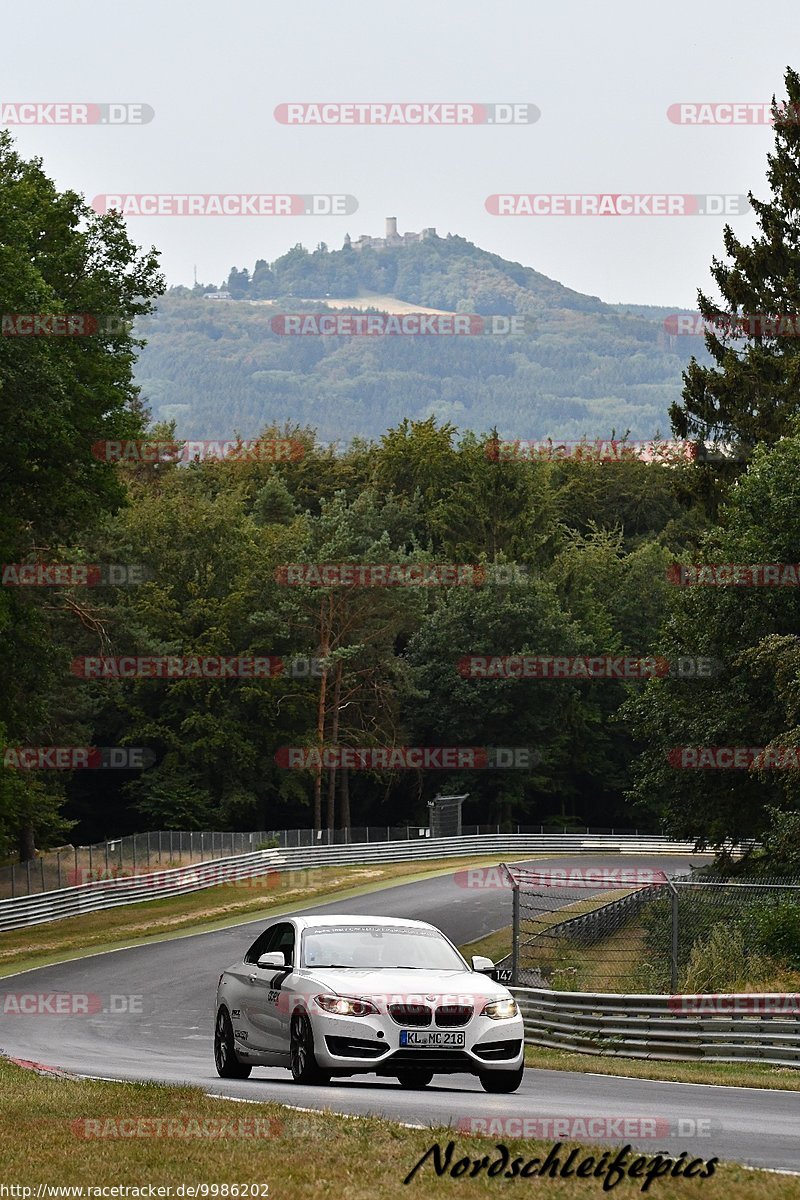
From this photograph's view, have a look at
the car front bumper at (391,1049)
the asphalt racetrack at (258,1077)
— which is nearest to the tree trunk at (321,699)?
the asphalt racetrack at (258,1077)

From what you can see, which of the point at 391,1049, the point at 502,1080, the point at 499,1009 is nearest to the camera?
the point at 391,1049

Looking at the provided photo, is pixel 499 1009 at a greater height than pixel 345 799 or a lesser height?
greater

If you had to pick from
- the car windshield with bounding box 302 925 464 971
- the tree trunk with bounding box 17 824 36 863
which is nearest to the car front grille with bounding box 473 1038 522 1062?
the car windshield with bounding box 302 925 464 971

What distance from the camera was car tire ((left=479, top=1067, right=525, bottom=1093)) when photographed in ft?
46.0

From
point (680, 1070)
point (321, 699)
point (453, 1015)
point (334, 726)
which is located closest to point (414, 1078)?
point (453, 1015)

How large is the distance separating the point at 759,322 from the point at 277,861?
27038 mm

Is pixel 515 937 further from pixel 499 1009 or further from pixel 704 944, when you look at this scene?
pixel 499 1009

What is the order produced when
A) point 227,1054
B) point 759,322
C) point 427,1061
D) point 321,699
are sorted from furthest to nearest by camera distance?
point 321,699, point 759,322, point 227,1054, point 427,1061

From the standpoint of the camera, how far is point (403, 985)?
45.3 ft

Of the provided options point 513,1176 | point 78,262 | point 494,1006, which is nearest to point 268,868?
point 78,262

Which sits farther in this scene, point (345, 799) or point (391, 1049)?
point (345, 799)

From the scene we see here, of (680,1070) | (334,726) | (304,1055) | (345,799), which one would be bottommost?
(345,799)

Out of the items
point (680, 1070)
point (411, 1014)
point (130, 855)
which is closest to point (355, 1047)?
point (411, 1014)

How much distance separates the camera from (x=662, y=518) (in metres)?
112
